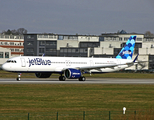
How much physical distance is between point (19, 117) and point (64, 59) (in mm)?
43095

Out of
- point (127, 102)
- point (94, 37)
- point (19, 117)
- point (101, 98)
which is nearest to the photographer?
point (19, 117)

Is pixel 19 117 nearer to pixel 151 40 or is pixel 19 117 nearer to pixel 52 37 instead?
pixel 52 37

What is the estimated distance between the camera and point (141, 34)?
7106 inches

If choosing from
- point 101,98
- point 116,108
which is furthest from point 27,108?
point 101,98

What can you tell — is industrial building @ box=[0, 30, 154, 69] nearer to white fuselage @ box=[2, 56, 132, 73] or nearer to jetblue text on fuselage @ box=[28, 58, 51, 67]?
white fuselage @ box=[2, 56, 132, 73]

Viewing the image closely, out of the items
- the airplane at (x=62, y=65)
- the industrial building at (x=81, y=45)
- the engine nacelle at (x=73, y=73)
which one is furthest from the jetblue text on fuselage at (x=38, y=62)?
the industrial building at (x=81, y=45)

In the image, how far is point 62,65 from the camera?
6619 cm

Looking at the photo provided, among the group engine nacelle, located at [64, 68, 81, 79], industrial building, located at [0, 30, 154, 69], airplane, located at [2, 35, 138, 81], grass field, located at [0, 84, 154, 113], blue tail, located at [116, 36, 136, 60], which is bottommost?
grass field, located at [0, 84, 154, 113]

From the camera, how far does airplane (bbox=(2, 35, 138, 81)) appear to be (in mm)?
61250

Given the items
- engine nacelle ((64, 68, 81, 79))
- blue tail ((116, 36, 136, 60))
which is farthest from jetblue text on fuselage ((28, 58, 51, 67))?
blue tail ((116, 36, 136, 60))

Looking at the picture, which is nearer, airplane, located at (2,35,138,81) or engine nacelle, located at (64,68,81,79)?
airplane, located at (2,35,138,81)

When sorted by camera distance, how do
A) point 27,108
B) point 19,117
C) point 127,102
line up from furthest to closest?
point 127,102, point 27,108, point 19,117

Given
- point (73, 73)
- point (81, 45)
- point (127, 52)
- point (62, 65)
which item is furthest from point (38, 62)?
point (81, 45)

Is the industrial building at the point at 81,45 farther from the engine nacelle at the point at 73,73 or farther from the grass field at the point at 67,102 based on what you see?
the grass field at the point at 67,102
